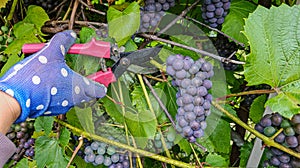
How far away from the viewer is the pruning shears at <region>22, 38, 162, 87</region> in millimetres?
870

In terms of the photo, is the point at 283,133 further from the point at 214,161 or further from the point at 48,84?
the point at 48,84

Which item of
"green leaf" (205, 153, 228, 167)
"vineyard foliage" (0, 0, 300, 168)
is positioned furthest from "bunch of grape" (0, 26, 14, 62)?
"green leaf" (205, 153, 228, 167)

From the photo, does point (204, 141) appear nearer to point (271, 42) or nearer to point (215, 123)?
point (215, 123)

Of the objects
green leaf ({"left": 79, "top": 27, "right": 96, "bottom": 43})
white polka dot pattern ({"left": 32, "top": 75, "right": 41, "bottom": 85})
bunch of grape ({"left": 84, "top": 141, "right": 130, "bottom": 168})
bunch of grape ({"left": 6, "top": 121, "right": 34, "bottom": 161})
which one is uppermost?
green leaf ({"left": 79, "top": 27, "right": 96, "bottom": 43})

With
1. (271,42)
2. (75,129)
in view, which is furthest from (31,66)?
(271,42)

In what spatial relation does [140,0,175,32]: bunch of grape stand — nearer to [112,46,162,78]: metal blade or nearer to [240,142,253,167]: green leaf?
[112,46,162,78]: metal blade

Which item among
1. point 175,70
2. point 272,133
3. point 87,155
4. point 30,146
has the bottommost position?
point 30,146

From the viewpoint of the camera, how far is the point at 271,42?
85 centimetres

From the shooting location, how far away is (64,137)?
1.03 m

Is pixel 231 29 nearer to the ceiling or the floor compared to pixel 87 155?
nearer to the ceiling

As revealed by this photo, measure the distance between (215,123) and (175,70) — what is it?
271 millimetres

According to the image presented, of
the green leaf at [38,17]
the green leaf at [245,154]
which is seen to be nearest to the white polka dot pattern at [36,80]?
the green leaf at [38,17]

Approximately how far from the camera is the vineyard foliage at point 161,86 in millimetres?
849

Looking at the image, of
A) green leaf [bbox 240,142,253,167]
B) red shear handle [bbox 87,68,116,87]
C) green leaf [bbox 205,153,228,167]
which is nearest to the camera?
red shear handle [bbox 87,68,116,87]
